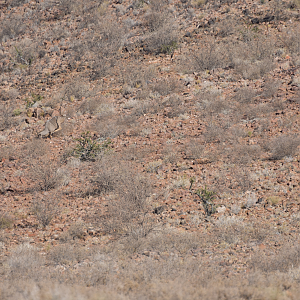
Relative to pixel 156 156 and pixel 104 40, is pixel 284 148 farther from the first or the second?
pixel 104 40

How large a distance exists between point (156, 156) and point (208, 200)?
2620 mm

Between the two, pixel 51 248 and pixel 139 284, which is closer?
pixel 139 284

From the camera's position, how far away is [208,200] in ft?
24.2

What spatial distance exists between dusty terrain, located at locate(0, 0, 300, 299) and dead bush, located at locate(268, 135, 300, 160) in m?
0.03

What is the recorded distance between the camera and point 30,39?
2014 cm

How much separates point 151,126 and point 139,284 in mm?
6984

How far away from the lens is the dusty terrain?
206 inches

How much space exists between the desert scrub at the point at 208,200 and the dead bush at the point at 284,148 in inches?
84.1

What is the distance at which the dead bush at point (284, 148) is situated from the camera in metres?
8.61

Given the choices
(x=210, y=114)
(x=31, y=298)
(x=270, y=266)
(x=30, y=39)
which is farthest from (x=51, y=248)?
(x=30, y=39)

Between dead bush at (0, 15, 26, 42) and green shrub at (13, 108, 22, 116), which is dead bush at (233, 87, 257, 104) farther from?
dead bush at (0, 15, 26, 42)

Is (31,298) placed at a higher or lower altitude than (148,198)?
higher

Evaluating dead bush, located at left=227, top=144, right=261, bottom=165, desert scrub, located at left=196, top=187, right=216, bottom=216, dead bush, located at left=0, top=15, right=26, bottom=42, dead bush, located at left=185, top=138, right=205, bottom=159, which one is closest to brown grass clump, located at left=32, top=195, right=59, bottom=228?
desert scrub, located at left=196, top=187, right=216, bottom=216

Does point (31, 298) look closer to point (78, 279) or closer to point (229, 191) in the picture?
point (78, 279)
